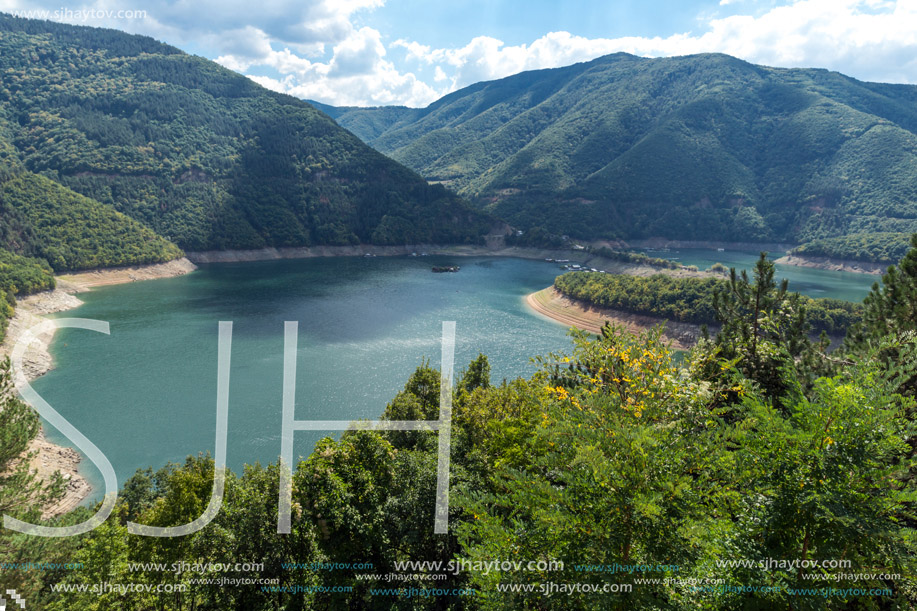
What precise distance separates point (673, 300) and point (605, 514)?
216ft

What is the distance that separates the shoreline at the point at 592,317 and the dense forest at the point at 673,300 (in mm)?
911

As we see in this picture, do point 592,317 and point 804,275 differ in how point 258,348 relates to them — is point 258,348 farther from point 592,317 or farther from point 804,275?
point 804,275

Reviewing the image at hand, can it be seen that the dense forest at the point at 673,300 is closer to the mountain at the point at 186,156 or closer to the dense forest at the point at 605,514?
the dense forest at the point at 605,514

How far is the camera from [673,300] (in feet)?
217

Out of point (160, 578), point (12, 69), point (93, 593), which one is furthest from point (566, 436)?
point (12, 69)

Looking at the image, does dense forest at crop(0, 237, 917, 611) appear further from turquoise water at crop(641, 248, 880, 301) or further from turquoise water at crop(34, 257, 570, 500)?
turquoise water at crop(641, 248, 880, 301)

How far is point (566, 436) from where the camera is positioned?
783 centimetres

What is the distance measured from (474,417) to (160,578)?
440 inches

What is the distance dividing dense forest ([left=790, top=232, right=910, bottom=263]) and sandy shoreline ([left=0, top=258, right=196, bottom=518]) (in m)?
150

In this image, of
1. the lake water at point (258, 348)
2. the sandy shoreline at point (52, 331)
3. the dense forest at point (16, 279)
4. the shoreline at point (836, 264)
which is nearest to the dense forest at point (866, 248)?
the shoreline at point (836, 264)

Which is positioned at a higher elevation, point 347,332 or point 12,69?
point 12,69

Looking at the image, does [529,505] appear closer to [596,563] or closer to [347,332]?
[596,563]

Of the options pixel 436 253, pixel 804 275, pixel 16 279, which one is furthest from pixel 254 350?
pixel 804 275

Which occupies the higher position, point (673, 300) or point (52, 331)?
point (673, 300)
